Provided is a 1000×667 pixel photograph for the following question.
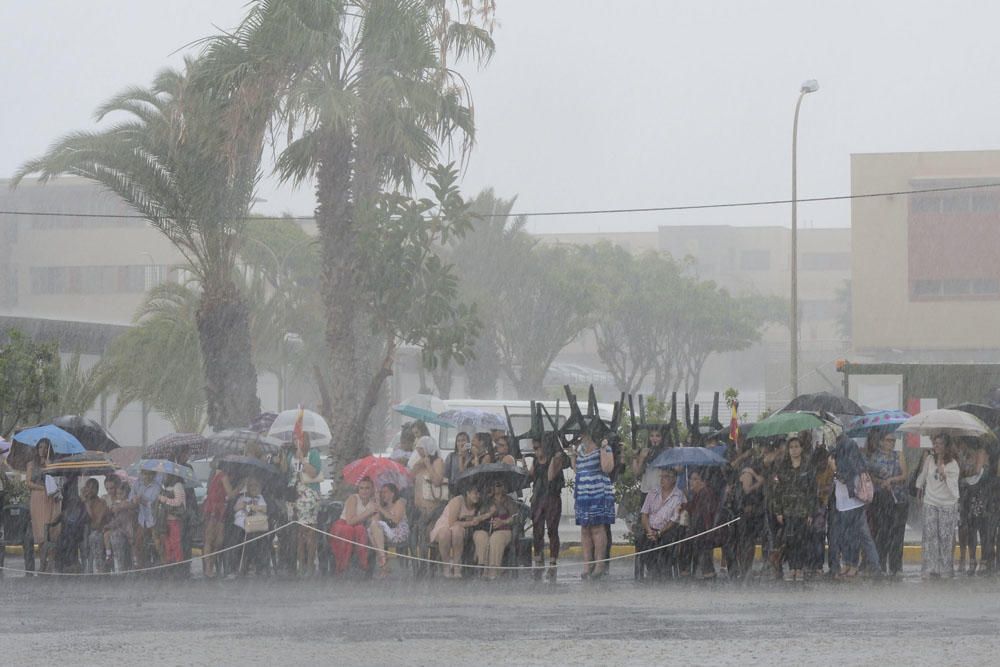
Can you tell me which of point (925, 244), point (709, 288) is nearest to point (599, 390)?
point (709, 288)

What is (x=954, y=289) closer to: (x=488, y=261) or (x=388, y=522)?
(x=488, y=261)

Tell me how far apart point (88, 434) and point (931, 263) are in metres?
41.0

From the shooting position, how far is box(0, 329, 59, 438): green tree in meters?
23.5

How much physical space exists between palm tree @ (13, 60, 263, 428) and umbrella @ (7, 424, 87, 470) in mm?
9290

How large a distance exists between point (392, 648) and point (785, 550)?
6603mm

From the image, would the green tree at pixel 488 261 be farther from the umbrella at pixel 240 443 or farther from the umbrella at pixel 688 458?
the umbrella at pixel 688 458

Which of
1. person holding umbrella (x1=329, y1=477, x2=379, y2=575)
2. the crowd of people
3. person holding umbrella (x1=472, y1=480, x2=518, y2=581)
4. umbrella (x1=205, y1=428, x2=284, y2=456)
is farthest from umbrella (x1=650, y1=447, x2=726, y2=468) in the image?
umbrella (x1=205, y1=428, x2=284, y2=456)

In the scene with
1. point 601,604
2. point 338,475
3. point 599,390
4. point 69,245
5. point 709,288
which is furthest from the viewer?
point 599,390

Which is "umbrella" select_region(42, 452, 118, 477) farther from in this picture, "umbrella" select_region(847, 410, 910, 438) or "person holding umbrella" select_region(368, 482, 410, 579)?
"umbrella" select_region(847, 410, 910, 438)

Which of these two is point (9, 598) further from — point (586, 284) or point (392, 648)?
point (586, 284)

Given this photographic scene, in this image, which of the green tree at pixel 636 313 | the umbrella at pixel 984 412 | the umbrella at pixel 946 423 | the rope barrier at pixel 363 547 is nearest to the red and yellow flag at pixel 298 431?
the rope barrier at pixel 363 547

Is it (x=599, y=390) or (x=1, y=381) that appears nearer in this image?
(x=1, y=381)

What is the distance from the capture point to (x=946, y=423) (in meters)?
16.7

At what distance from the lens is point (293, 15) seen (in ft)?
78.0
